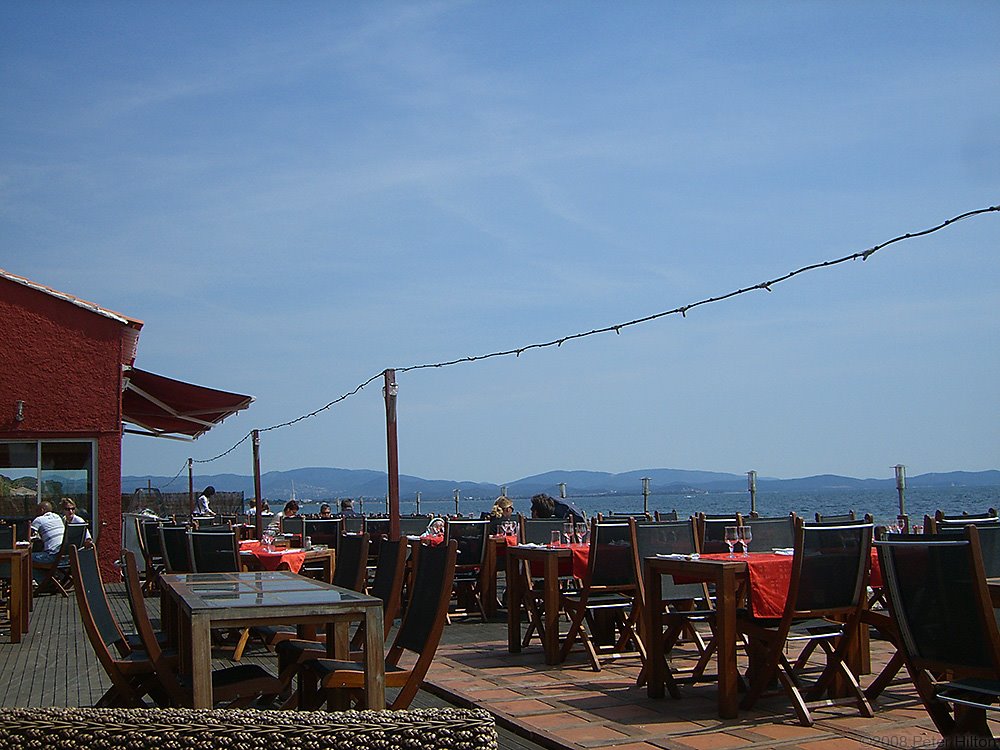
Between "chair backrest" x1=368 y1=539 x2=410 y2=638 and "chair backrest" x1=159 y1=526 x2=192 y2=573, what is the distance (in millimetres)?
3058

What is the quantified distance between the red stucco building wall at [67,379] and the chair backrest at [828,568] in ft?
37.8

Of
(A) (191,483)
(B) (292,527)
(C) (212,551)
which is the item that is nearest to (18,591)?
(C) (212,551)

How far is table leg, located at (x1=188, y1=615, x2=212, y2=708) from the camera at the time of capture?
11.3ft

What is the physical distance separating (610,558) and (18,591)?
4.83 m

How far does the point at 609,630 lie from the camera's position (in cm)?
723

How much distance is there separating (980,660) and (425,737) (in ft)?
7.99

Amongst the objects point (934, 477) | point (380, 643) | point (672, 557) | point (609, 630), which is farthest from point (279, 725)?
point (934, 477)

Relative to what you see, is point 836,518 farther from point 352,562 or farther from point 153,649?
point 153,649

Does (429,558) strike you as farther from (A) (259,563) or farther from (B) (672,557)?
(A) (259,563)

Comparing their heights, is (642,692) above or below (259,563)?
below

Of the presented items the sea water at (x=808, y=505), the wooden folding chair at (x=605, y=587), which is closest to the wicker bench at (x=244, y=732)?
the wooden folding chair at (x=605, y=587)

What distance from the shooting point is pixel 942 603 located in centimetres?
360

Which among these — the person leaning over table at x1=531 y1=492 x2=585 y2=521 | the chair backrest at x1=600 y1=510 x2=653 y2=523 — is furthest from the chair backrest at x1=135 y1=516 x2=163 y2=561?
the chair backrest at x1=600 y1=510 x2=653 y2=523

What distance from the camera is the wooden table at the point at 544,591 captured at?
6.76m
